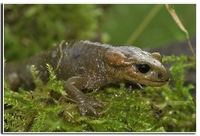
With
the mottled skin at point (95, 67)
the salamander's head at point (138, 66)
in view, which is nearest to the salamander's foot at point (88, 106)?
the mottled skin at point (95, 67)

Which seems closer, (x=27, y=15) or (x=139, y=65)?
(x=139, y=65)

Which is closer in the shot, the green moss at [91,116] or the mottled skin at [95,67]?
the green moss at [91,116]

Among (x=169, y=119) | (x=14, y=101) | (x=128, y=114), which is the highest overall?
(x=14, y=101)

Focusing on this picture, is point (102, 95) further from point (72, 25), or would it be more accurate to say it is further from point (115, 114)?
point (72, 25)

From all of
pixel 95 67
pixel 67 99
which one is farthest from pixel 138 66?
pixel 67 99

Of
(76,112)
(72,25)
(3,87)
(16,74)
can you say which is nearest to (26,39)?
(72,25)

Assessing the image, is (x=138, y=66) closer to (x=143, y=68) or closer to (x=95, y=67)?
(x=143, y=68)

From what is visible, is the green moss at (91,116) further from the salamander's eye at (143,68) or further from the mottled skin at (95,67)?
the salamander's eye at (143,68)
